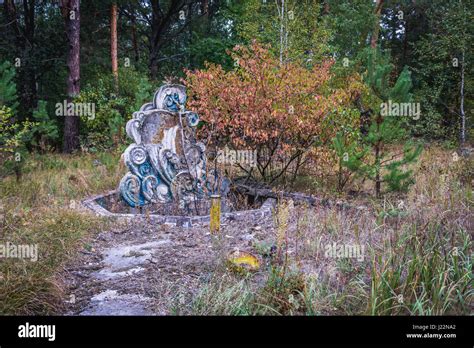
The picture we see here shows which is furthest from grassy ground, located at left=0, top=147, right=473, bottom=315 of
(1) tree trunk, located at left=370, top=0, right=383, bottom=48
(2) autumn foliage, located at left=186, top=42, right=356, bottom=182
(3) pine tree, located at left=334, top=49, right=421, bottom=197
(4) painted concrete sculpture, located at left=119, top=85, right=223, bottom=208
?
(1) tree trunk, located at left=370, top=0, right=383, bottom=48

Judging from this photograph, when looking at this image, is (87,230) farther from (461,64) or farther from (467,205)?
(461,64)

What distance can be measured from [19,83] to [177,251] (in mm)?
13508

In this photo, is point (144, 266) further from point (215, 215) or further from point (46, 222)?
point (46, 222)

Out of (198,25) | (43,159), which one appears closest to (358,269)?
(43,159)

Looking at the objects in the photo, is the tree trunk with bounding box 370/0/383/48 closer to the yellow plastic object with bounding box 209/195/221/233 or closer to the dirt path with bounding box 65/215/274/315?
the yellow plastic object with bounding box 209/195/221/233

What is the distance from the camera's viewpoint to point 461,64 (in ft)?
49.2

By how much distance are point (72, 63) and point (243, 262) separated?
11.0 m

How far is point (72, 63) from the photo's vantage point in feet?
43.7

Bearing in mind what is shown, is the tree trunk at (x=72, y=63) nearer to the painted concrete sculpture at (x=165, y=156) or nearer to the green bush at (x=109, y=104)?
the green bush at (x=109, y=104)

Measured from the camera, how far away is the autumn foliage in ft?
26.8

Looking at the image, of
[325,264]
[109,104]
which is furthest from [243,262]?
[109,104]

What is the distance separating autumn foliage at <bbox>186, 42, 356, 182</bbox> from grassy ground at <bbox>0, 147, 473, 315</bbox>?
1.94 meters

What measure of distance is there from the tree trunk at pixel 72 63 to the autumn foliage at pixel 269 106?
247 inches

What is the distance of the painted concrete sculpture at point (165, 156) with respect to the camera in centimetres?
758
